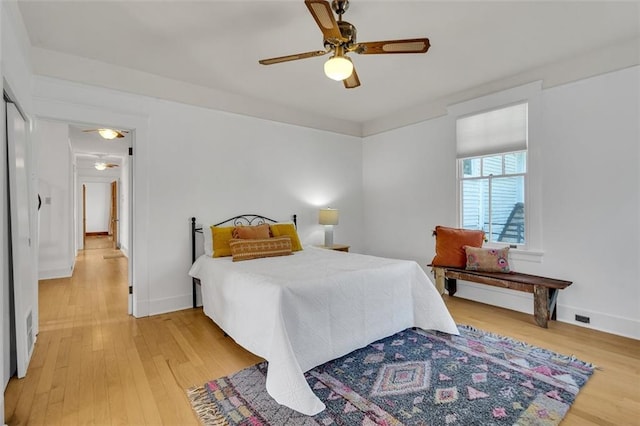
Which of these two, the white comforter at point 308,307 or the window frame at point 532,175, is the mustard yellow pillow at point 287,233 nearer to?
the white comforter at point 308,307

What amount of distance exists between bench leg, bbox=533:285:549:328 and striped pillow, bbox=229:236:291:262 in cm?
258

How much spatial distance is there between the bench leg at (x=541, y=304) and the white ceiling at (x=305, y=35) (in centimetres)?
233

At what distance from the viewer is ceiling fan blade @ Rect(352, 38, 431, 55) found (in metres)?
2.23

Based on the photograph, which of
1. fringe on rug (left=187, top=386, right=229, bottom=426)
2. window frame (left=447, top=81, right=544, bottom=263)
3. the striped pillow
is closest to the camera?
fringe on rug (left=187, top=386, right=229, bottom=426)

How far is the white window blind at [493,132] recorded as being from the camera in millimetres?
3635

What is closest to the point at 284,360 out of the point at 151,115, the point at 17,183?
the point at 17,183

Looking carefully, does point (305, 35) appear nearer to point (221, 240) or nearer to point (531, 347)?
point (221, 240)

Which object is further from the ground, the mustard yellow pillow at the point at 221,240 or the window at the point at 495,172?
the window at the point at 495,172

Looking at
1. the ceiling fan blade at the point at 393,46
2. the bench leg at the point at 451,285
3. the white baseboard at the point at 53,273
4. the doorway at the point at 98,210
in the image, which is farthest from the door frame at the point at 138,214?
the doorway at the point at 98,210

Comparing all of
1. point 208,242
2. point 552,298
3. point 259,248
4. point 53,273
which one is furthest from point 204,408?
point 53,273

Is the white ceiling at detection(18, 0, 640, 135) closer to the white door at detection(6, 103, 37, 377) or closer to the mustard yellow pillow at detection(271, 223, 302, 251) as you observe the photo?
the white door at detection(6, 103, 37, 377)

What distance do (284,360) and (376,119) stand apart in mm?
4378

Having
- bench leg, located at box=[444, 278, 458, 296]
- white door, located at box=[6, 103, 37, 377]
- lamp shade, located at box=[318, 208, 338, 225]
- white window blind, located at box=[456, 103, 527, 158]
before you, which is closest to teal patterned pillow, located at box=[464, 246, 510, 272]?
bench leg, located at box=[444, 278, 458, 296]

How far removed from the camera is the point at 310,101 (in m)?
4.48
